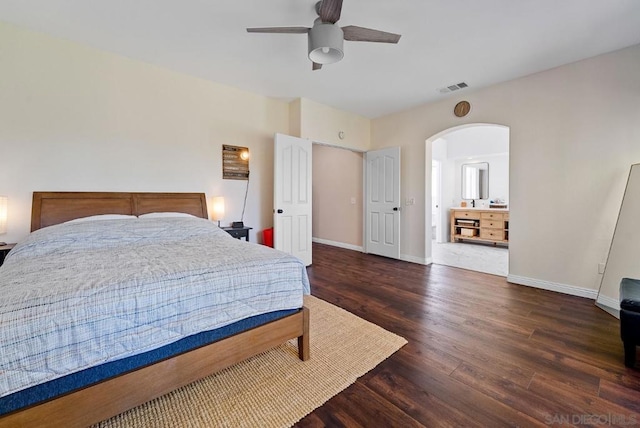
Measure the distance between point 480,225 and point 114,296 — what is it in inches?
278

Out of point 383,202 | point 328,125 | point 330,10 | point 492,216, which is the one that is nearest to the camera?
point 330,10

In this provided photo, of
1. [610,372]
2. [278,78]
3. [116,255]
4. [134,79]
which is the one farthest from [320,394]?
[134,79]

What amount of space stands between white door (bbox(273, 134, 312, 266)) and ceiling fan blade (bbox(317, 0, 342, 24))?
82.7 inches

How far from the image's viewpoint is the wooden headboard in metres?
2.79

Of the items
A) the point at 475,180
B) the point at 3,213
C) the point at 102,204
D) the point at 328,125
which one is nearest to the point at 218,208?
the point at 102,204

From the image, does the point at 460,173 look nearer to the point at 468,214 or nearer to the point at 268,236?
the point at 468,214

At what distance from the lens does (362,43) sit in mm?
2850

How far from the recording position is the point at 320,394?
62.7 inches

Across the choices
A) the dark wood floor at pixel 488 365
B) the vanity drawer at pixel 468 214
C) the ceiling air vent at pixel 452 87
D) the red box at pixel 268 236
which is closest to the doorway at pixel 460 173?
the vanity drawer at pixel 468 214

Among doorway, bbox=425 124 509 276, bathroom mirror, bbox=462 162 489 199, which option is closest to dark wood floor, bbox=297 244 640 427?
doorway, bbox=425 124 509 276

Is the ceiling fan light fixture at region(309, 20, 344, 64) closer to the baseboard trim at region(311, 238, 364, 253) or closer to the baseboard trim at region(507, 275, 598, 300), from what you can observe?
the baseboard trim at region(507, 275, 598, 300)

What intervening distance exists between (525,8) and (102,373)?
12.7 ft

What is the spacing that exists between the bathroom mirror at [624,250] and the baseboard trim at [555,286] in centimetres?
25

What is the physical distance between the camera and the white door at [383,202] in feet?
16.5
